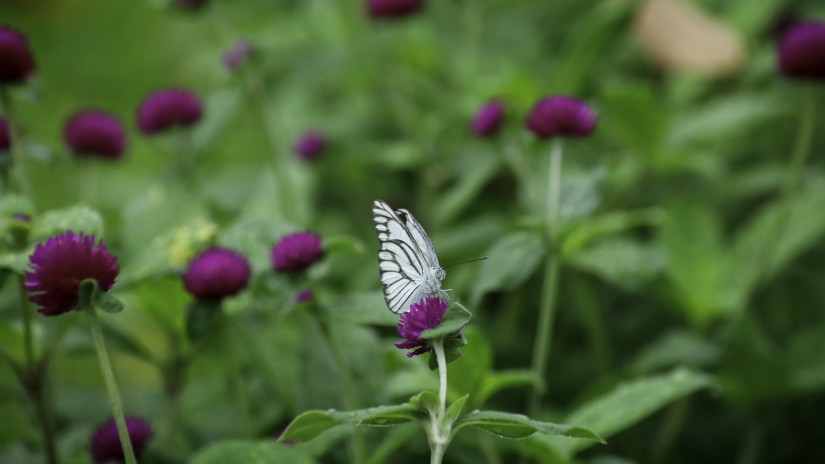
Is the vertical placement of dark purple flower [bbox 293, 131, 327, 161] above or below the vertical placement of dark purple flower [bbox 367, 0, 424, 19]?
below

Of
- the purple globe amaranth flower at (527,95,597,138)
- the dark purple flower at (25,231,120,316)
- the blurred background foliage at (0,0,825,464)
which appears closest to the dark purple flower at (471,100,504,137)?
the blurred background foliage at (0,0,825,464)

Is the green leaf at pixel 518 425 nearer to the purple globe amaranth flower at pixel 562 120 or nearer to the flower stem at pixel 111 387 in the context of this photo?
the flower stem at pixel 111 387

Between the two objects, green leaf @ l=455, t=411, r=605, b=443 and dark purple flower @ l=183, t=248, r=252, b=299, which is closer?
green leaf @ l=455, t=411, r=605, b=443

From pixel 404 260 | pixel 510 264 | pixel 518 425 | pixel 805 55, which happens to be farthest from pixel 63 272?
pixel 805 55

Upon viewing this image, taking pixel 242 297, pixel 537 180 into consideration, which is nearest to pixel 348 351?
pixel 242 297

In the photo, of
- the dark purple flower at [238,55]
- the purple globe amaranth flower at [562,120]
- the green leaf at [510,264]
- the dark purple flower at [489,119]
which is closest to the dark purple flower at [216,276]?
the green leaf at [510,264]

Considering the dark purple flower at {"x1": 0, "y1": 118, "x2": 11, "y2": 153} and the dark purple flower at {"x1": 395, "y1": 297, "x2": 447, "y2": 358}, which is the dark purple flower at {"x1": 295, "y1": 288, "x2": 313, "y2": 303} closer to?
the dark purple flower at {"x1": 395, "y1": 297, "x2": 447, "y2": 358}

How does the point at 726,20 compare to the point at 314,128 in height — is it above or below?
above

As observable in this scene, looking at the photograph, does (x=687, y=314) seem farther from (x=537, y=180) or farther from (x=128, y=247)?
(x=128, y=247)
